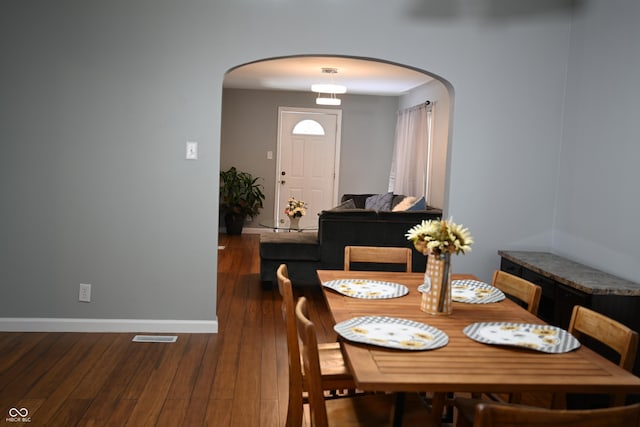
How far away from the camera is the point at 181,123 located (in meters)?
4.20

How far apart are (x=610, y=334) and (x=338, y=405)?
0.97 metres

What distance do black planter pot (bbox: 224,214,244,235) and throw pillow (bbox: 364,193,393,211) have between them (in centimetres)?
222

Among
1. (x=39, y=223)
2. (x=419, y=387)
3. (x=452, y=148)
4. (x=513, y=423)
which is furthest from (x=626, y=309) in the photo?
(x=39, y=223)

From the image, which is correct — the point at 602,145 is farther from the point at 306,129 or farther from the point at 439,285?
the point at 306,129

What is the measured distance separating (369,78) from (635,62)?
4.81 m

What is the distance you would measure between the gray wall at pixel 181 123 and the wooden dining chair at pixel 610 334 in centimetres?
186

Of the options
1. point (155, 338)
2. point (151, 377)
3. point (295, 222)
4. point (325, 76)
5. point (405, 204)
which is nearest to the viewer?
point (151, 377)

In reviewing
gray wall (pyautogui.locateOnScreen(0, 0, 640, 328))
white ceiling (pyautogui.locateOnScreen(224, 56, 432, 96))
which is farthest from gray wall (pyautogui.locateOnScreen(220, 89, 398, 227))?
gray wall (pyautogui.locateOnScreen(0, 0, 640, 328))

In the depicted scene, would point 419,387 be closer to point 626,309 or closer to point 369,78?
point 626,309

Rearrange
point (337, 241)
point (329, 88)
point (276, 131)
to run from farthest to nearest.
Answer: point (276, 131) → point (329, 88) → point (337, 241)

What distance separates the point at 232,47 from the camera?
4.17 m

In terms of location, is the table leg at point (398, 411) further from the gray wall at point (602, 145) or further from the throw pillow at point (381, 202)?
the throw pillow at point (381, 202)

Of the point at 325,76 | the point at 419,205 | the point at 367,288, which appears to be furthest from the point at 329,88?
the point at 367,288

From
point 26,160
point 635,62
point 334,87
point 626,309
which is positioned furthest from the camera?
point 334,87
